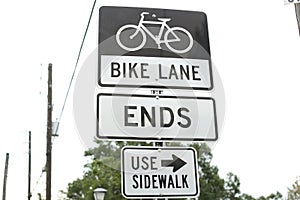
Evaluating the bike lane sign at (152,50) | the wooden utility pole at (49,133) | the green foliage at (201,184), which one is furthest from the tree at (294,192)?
the bike lane sign at (152,50)

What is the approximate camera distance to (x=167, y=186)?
7.07 feet

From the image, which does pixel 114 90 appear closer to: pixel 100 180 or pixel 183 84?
pixel 183 84

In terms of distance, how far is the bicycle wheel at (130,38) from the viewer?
7.40ft

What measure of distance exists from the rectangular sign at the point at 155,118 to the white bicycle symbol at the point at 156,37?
0.26 meters

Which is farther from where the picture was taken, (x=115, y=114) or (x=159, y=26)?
(x=159, y=26)

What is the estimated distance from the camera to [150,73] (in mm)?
2215

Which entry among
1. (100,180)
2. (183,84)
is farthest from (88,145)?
(100,180)

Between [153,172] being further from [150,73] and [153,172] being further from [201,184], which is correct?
[201,184]

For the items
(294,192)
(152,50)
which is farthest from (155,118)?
(294,192)

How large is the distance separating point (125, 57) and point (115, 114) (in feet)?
0.96

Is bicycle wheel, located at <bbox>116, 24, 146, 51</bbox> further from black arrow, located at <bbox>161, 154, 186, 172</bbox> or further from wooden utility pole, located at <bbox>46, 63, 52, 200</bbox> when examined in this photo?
wooden utility pole, located at <bbox>46, 63, 52, 200</bbox>

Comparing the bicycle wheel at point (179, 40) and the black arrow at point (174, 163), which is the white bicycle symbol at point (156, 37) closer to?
the bicycle wheel at point (179, 40)

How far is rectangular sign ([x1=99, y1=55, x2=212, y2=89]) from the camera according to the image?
86.7 inches

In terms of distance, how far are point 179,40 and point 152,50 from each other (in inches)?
5.9
